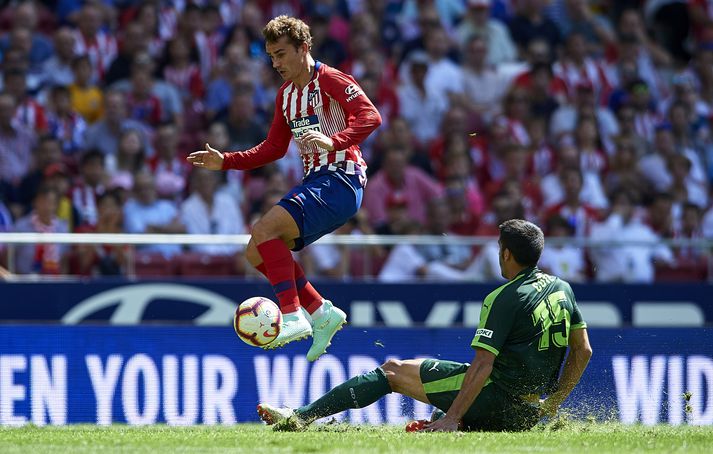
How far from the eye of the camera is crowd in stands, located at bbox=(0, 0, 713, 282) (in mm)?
12648

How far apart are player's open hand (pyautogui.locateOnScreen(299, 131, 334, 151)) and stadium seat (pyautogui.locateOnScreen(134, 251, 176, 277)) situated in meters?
4.57

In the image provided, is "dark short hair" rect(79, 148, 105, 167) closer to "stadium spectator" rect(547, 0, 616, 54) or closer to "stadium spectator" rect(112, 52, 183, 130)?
"stadium spectator" rect(112, 52, 183, 130)

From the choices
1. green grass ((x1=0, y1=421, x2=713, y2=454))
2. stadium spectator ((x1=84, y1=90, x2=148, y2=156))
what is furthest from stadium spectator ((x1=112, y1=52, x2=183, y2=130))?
green grass ((x1=0, y1=421, x2=713, y2=454))

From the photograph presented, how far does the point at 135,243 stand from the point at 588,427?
478 cm

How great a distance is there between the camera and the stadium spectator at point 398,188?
13711 mm

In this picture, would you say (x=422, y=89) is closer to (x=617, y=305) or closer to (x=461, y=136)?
(x=461, y=136)

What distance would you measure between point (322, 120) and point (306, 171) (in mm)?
394

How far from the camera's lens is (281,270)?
8031 mm

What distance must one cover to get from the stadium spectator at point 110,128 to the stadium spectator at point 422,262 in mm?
3453

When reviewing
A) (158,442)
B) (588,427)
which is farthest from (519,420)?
(158,442)

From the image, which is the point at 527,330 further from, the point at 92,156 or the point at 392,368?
the point at 92,156

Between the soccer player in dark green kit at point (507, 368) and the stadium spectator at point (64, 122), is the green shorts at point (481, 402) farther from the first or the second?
the stadium spectator at point (64, 122)

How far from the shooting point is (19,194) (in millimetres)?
12961

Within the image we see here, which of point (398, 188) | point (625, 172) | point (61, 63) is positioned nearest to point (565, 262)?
point (398, 188)
